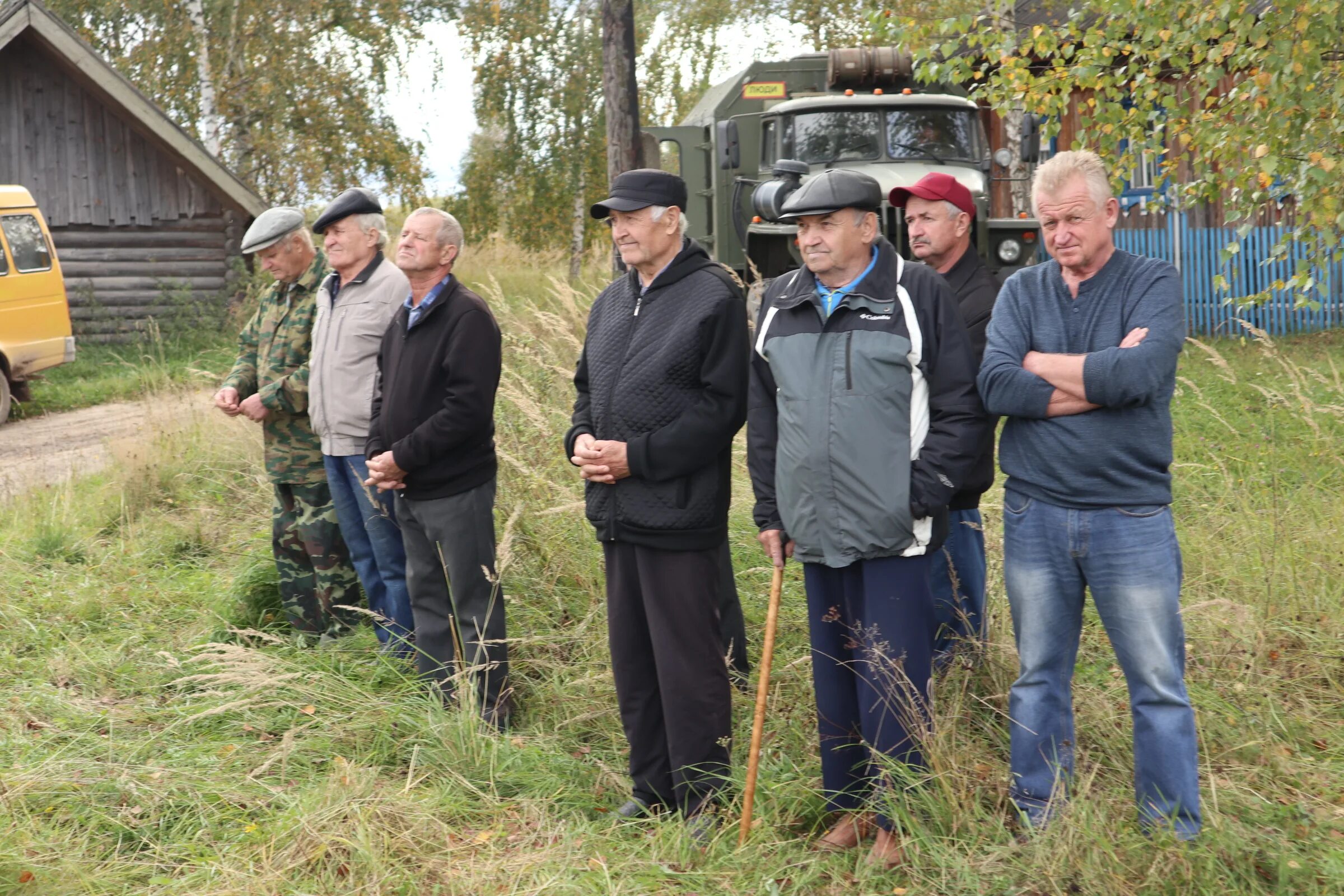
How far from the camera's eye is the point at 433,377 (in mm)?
4410

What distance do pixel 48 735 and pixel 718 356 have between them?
278 centimetres

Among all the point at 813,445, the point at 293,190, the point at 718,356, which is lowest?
the point at 813,445

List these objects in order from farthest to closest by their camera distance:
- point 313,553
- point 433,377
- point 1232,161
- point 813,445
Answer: point 1232,161 → point 313,553 → point 433,377 → point 813,445

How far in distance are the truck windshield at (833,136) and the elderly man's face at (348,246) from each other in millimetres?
6683

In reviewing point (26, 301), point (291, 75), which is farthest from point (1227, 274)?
point (291, 75)

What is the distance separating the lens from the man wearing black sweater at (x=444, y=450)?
4363 mm

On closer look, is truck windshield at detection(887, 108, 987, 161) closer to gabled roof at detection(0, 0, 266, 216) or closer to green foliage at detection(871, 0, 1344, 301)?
green foliage at detection(871, 0, 1344, 301)

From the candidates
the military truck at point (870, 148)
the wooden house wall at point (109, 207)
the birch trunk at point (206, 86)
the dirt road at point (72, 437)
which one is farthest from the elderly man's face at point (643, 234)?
the birch trunk at point (206, 86)

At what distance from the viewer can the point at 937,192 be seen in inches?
166

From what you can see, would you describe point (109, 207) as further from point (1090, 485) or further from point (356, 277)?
point (1090, 485)

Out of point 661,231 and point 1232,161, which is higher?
point 1232,161

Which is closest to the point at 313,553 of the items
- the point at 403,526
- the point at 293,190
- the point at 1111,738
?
the point at 403,526

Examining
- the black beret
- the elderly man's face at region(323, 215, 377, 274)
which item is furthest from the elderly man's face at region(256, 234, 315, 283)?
the elderly man's face at region(323, 215, 377, 274)

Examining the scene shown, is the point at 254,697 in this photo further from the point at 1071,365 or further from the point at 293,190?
the point at 293,190
